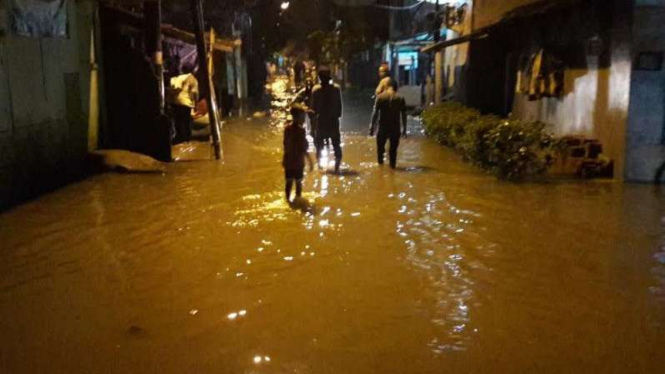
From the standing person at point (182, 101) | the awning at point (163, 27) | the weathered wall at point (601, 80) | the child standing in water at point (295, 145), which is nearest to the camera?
the child standing in water at point (295, 145)

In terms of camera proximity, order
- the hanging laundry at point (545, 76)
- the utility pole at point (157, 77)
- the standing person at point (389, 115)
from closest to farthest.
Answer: the standing person at point (389, 115), the hanging laundry at point (545, 76), the utility pole at point (157, 77)

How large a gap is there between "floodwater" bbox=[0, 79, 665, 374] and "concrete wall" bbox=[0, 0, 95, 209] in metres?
0.62

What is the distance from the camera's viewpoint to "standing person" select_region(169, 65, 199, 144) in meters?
16.3

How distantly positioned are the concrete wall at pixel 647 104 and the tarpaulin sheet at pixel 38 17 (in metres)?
9.12

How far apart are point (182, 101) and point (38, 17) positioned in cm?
621

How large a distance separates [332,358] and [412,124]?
57.4ft

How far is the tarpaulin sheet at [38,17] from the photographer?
9.49 metres

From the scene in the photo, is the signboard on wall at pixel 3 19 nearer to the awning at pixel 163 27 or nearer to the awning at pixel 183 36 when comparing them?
the awning at pixel 163 27

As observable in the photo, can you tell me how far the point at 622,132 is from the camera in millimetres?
10156

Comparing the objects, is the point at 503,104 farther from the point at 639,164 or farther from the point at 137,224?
the point at 137,224

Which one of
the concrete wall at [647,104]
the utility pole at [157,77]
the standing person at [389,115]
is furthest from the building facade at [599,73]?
the utility pole at [157,77]

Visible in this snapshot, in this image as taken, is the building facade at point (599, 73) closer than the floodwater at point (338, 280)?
No

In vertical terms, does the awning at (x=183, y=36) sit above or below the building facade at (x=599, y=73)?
above

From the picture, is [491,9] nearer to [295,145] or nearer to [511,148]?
[511,148]
